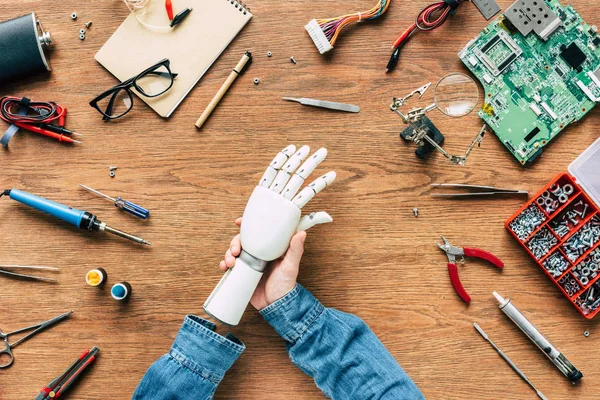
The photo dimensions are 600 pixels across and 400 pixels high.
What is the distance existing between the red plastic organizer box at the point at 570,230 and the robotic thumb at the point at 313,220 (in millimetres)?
439

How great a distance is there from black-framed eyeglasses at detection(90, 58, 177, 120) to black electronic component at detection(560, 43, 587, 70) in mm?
905

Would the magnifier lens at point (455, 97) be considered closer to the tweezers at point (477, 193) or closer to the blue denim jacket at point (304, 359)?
the tweezers at point (477, 193)

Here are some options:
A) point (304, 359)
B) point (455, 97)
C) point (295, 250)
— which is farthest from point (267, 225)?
point (455, 97)

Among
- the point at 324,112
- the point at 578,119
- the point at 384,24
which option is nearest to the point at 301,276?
the point at 324,112

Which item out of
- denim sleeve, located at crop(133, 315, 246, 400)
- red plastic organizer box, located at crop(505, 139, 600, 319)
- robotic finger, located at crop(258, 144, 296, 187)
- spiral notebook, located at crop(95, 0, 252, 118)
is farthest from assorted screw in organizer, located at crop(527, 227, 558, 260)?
spiral notebook, located at crop(95, 0, 252, 118)

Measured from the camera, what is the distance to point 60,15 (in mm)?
1203

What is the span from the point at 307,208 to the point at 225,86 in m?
0.35

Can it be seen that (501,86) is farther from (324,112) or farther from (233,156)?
(233,156)

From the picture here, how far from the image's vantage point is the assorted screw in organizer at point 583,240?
1.13 meters

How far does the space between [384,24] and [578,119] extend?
1.64 feet

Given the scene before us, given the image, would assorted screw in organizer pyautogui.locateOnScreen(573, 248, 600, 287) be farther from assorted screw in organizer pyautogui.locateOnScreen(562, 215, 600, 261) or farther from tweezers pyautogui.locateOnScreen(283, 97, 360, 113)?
tweezers pyautogui.locateOnScreen(283, 97, 360, 113)

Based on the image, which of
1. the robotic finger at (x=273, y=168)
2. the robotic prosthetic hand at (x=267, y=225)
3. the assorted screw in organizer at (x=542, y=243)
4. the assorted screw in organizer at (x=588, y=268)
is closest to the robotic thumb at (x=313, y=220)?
the robotic prosthetic hand at (x=267, y=225)

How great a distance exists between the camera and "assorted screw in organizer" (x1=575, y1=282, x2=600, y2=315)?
1143mm

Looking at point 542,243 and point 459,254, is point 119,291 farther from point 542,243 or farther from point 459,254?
point 542,243
